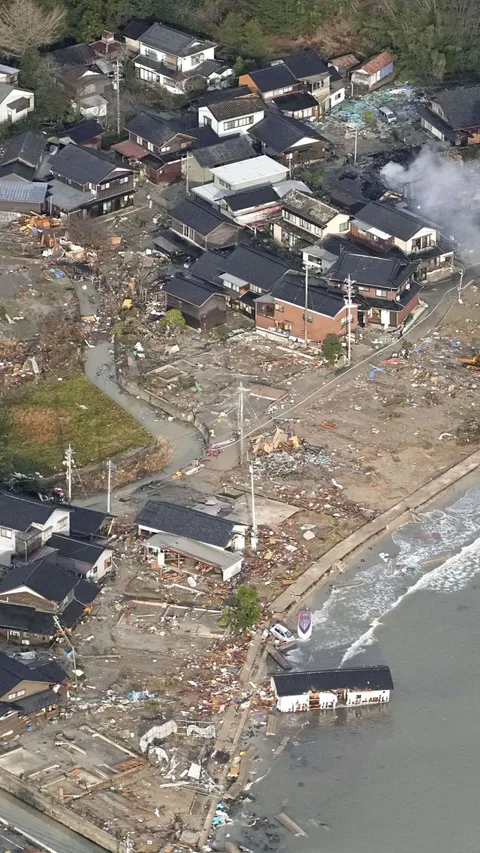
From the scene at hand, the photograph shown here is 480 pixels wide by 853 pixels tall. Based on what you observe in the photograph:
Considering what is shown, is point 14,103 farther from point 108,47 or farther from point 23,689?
point 23,689

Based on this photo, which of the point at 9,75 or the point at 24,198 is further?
the point at 9,75

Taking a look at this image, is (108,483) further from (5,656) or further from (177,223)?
(177,223)

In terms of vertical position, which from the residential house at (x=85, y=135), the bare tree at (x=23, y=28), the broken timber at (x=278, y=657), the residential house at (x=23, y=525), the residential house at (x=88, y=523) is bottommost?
the broken timber at (x=278, y=657)

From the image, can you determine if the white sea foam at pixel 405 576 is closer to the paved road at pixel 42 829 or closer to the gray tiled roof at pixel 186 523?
the gray tiled roof at pixel 186 523

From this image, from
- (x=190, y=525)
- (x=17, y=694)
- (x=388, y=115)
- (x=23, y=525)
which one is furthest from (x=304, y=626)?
(x=388, y=115)

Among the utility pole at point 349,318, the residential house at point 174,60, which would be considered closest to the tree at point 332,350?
the utility pole at point 349,318

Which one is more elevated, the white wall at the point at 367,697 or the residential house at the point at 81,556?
the residential house at the point at 81,556
